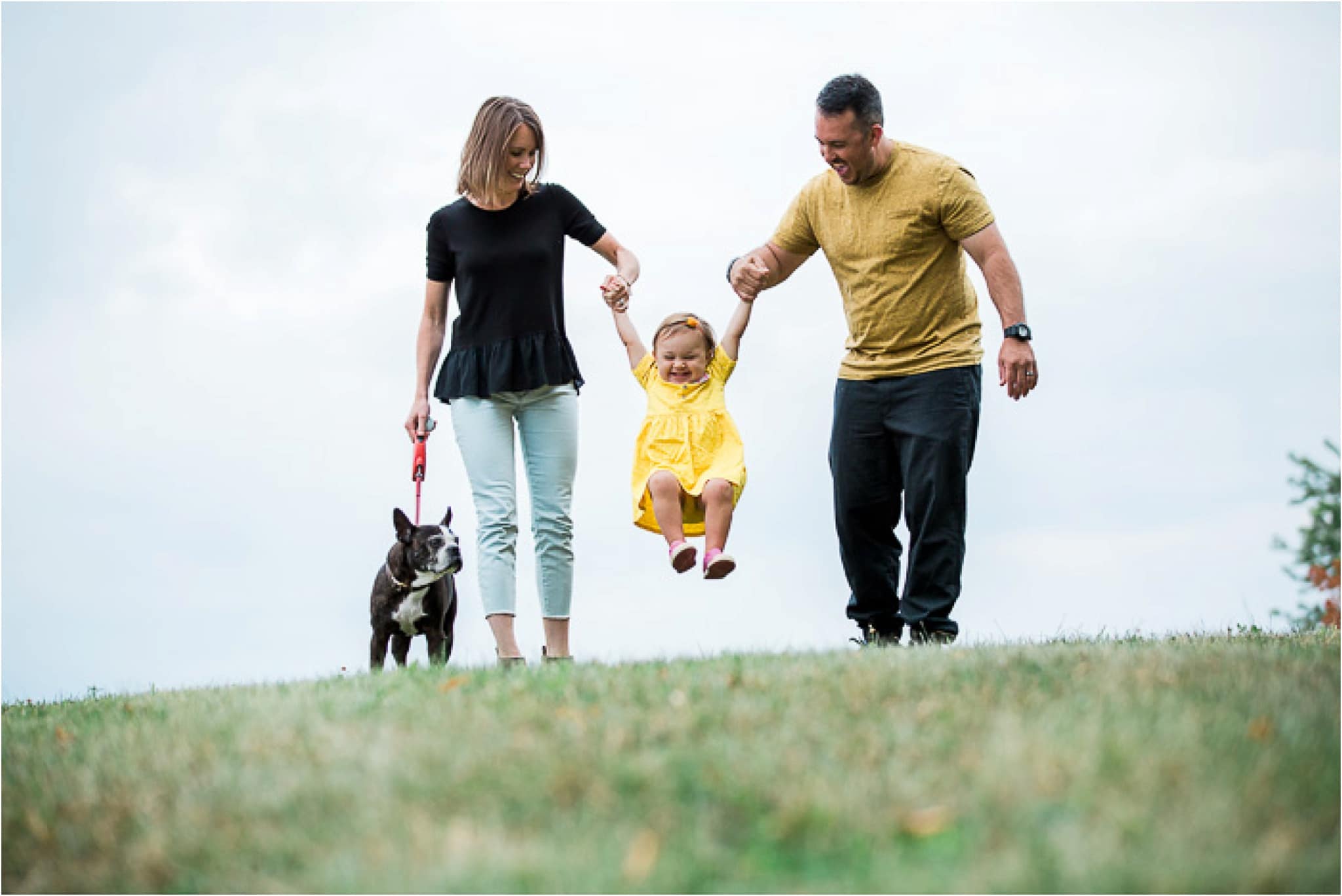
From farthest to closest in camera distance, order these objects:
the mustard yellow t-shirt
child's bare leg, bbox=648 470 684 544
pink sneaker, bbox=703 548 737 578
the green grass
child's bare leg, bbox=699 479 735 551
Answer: child's bare leg, bbox=648 470 684 544 → child's bare leg, bbox=699 479 735 551 → pink sneaker, bbox=703 548 737 578 → the mustard yellow t-shirt → the green grass

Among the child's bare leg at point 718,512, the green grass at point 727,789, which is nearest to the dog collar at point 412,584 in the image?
the child's bare leg at point 718,512

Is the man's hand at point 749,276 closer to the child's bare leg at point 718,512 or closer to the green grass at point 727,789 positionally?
the child's bare leg at point 718,512

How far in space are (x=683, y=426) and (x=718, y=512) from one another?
0.64 metres

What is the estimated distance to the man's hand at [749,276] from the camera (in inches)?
327

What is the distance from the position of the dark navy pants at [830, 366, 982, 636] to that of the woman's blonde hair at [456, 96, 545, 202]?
2.35 m

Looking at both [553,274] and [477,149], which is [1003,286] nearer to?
[553,274]

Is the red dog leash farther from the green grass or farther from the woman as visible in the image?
the green grass

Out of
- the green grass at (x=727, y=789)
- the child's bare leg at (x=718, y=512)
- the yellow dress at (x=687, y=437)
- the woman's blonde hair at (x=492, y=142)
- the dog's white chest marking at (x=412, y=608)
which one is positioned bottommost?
the green grass at (x=727, y=789)

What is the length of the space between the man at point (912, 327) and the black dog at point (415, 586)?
2670mm


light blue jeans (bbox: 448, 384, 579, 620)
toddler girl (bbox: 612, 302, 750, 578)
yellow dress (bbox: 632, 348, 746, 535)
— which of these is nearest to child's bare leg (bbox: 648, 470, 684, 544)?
toddler girl (bbox: 612, 302, 750, 578)

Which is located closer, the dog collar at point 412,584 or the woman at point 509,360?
the woman at point 509,360

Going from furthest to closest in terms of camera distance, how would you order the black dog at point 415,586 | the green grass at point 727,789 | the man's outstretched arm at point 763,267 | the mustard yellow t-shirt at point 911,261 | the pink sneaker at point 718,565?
1. the black dog at point 415,586
2. the man's outstretched arm at point 763,267
3. the pink sneaker at point 718,565
4. the mustard yellow t-shirt at point 911,261
5. the green grass at point 727,789

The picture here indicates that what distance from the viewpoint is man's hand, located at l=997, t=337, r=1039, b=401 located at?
7523mm

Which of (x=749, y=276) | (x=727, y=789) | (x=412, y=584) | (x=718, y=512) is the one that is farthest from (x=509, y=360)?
(x=727, y=789)
